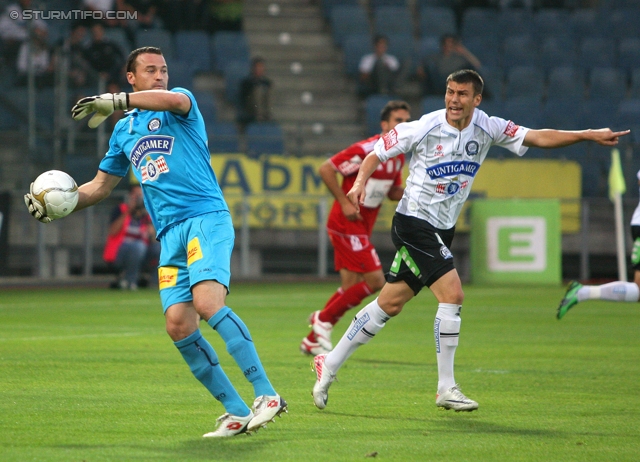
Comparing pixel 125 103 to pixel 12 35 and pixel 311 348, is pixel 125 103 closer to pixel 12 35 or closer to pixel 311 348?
pixel 311 348

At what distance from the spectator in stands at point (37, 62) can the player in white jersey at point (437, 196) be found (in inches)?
560

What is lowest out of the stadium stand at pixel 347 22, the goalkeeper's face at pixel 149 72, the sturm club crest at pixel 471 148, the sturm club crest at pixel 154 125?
the sturm club crest at pixel 471 148

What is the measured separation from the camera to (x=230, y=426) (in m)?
5.77

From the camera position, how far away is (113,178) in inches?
253

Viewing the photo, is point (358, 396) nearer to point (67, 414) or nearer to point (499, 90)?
point (67, 414)

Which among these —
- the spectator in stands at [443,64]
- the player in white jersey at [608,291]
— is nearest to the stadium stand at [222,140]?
the spectator in stands at [443,64]

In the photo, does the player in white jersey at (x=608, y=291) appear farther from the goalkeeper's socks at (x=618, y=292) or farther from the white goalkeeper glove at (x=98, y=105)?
the white goalkeeper glove at (x=98, y=105)

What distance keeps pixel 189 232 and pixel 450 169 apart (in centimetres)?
207

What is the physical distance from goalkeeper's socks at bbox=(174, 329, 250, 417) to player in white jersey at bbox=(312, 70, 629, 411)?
3.77 ft

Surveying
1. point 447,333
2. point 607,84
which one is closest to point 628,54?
point 607,84

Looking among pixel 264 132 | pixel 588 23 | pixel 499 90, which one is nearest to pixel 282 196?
pixel 264 132

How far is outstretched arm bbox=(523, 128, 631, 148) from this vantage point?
667 cm

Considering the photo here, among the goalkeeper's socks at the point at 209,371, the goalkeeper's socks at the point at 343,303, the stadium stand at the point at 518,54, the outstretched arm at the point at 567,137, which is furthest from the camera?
the stadium stand at the point at 518,54

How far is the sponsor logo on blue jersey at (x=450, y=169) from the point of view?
711 cm
